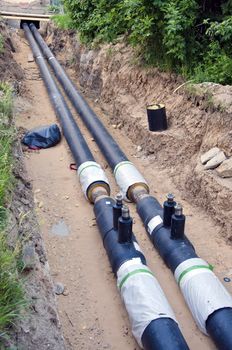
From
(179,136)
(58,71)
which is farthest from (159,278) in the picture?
(58,71)

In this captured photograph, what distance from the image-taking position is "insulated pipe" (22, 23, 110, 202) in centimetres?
628

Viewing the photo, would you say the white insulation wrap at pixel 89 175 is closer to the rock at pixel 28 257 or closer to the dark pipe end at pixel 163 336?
the rock at pixel 28 257

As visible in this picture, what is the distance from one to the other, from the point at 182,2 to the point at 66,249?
4.41 meters

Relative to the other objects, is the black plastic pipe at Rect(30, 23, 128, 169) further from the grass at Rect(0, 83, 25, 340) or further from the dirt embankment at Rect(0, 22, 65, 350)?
the grass at Rect(0, 83, 25, 340)

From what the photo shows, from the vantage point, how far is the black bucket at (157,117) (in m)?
7.10

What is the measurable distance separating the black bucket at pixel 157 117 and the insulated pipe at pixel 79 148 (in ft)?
3.97

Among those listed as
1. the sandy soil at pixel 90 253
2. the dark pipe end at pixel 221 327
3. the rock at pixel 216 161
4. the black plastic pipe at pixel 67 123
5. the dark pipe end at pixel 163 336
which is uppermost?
the rock at pixel 216 161

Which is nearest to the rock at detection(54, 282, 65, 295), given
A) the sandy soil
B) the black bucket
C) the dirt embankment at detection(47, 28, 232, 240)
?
the sandy soil

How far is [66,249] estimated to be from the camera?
5.44 metres

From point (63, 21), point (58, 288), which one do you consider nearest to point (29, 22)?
point (63, 21)

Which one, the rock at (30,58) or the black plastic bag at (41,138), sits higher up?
the rock at (30,58)

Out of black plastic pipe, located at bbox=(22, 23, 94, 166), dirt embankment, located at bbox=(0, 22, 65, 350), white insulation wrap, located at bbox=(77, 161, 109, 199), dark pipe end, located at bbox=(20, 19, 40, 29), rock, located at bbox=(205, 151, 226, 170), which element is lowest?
white insulation wrap, located at bbox=(77, 161, 109, 199)

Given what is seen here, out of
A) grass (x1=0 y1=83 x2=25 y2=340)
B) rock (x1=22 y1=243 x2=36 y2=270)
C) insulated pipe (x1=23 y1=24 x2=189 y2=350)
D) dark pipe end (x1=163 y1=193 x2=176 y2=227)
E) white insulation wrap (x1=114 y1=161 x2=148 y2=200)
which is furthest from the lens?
white insulation wrap (x1=114 y1=161 x2=148 y2=200)

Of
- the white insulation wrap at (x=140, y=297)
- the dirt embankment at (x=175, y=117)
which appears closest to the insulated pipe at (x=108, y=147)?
the dirt embankment at (x=175, y=117)
